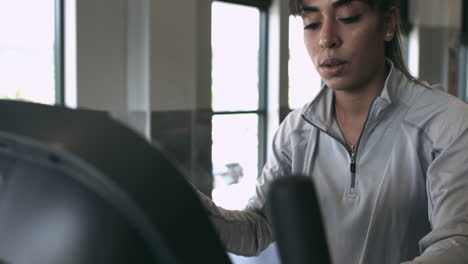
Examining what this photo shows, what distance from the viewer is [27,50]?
3004mm

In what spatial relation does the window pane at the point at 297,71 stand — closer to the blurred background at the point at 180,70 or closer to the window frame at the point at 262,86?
the blurred background at the point at 180,70

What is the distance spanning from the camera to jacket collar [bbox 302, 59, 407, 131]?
49.1 inches

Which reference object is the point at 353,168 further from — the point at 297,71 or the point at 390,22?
the point at 297,71

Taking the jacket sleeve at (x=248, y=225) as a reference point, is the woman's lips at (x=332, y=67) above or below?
above

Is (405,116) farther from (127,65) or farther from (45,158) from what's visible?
(127,65)

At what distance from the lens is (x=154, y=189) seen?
354mm

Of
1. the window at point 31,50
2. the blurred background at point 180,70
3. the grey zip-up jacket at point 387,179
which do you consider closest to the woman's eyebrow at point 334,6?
the grey zip-up jacket at point 387,179

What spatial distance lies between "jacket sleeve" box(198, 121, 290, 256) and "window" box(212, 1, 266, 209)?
2969 mm

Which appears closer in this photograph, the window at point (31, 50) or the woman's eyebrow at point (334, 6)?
the woman's eyebrow at point (334, 6)

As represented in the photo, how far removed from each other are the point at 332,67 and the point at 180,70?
2535mm

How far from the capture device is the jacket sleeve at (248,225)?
1.13 metres

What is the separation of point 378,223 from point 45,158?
0.99 meters

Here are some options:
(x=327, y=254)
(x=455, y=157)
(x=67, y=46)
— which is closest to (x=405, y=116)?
(x=455, y=157)

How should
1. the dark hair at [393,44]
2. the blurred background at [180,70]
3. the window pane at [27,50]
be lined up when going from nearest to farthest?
the dark hair at [393,44] < the window pane at [27,50] < the blurred background at [180,70]
